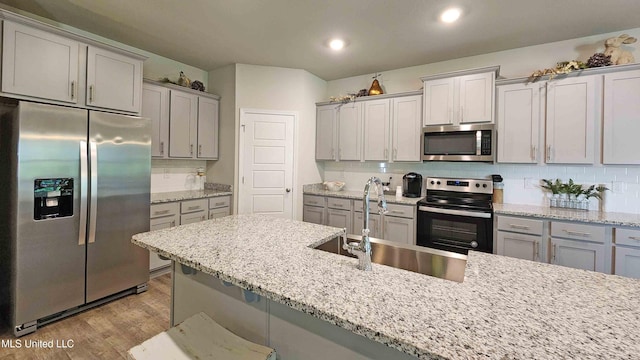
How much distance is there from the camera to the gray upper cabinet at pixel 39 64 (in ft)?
6.94

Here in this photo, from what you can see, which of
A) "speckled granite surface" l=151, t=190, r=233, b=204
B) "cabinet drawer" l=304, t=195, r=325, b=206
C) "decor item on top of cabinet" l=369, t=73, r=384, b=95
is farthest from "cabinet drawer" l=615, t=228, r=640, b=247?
"speckled granite surface" l=151, t=190, r=233, b=204

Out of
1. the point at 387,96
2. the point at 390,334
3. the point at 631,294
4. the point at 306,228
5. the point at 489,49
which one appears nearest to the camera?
the point at 390,334

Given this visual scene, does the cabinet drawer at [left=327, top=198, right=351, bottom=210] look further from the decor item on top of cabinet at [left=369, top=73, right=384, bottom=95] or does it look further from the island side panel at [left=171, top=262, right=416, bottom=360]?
Answer: the island side panel at [left=171, top=262, right=416, bottom=360]

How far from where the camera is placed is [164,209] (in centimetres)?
315

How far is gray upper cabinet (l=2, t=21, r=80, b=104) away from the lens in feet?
6.94

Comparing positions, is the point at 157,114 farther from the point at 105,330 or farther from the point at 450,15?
the point at 450,15

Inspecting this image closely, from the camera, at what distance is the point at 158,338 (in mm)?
1180

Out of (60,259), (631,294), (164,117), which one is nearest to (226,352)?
(631,294)

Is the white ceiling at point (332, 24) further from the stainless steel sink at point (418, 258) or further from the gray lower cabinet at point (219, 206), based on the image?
the stainless steel sink at point (418, 258)

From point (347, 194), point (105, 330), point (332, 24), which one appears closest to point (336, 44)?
point (332, 24)

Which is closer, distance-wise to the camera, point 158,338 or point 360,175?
point 158,338

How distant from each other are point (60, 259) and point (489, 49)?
483 cm

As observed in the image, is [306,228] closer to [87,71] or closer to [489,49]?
[87,71]

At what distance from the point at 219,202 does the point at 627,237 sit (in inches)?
167
